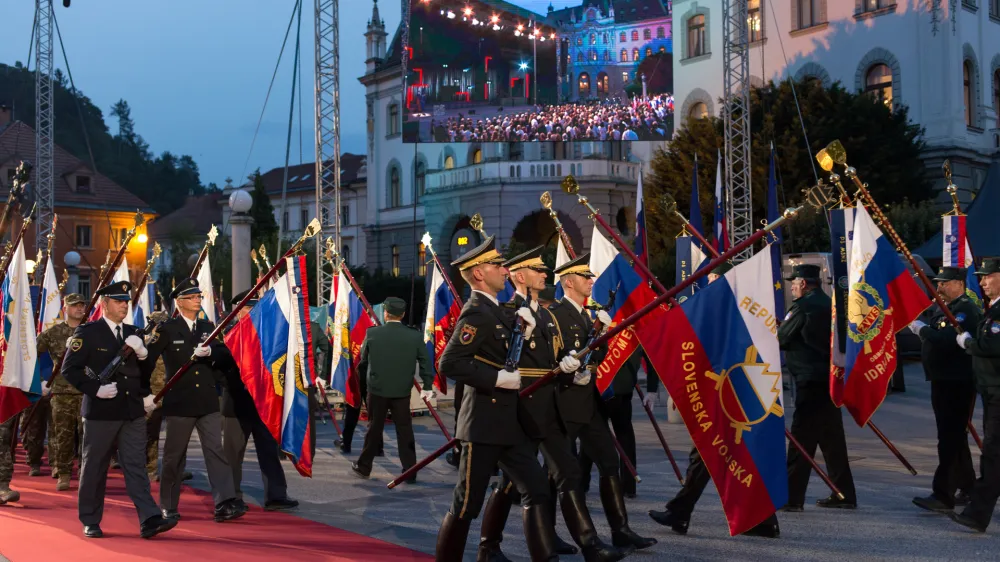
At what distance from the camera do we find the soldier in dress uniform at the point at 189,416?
836 cm

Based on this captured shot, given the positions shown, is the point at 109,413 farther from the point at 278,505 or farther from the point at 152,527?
the point at 278,505

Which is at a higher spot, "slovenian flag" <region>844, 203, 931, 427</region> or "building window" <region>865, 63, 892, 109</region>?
"building window" <region>865, 63, 892, 109</region>

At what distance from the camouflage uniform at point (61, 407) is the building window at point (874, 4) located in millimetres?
32478

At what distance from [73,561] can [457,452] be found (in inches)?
190

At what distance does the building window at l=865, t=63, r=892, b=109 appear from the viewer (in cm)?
3669

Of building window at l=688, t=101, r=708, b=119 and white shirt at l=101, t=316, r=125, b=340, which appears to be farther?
building window at l=688, t=101, r=708, b=119

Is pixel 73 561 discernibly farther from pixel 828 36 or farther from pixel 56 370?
pixel 828 36

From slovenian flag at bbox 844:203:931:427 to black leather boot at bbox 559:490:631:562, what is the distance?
2.89 m

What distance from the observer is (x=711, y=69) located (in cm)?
4206

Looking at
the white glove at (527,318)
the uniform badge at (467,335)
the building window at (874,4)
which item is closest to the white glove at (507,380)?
the uniform badge at (467,335)

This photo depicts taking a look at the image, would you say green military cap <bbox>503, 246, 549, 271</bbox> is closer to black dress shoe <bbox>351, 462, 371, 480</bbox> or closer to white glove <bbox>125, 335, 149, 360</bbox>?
white glove <bbox>125, 335, 149, 360</bbox>

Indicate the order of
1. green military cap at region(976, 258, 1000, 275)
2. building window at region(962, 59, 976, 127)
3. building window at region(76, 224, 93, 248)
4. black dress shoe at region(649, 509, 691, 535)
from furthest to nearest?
building window at region(76, 224, 93, 248) → building window at region(962, 59, 976, 127) → green military cap at region(976, 258, 1000, 275) → black dress shoe at region(649, 509, 691, 535)

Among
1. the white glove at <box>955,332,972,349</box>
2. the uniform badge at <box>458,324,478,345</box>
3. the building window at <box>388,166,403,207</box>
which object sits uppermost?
the building window at <box>388,166,403,207</box>

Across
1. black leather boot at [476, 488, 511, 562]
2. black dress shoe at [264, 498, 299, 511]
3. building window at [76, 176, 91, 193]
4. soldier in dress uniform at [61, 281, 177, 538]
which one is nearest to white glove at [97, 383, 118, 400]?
soldier in dress uniform at [61, 281, 177, 538]
